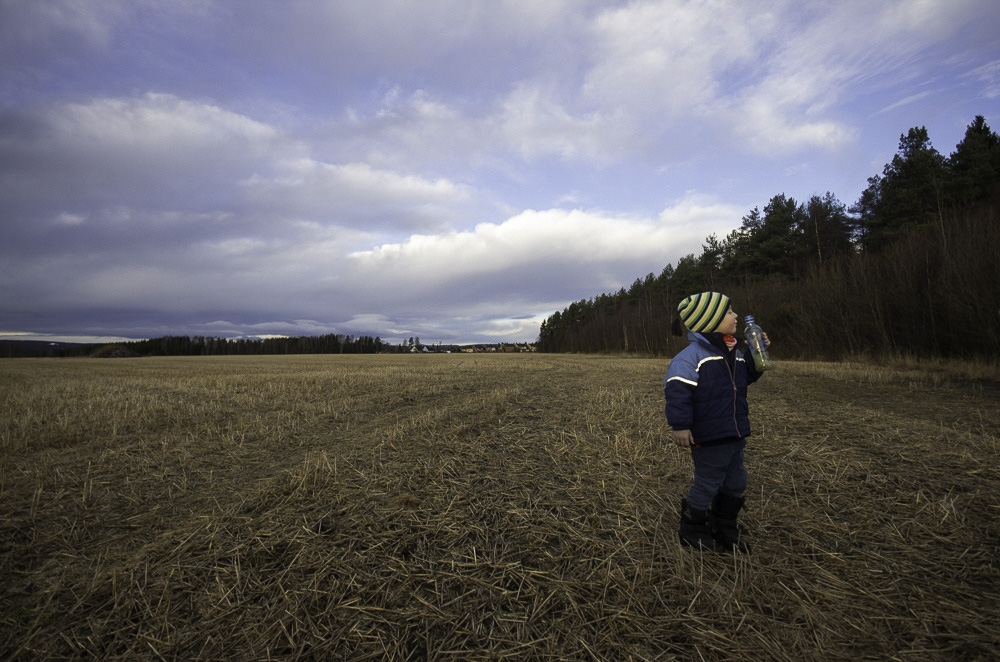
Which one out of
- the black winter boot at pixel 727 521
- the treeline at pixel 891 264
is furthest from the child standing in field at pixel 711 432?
the treeline at pixel 891 264

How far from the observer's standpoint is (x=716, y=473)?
11.8ft

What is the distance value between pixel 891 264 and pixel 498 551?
29436 millimetres

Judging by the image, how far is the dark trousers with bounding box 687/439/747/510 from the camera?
11.8 feet

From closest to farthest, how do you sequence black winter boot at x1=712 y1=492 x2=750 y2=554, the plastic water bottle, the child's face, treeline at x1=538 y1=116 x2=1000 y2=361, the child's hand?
the child's hand < black winter boot at x1=712 y1=492 x2=750 y2=554 < the plastic water bottle < the child's face < treeline at x1=538 y1=116 x2=1000 y2=361

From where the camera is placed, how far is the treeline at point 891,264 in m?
18.6

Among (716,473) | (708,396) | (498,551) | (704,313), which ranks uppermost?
(704,313)

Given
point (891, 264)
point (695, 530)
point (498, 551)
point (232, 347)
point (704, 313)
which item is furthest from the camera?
point (232, 347)

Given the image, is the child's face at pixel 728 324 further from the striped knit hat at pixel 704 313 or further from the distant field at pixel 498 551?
the distant field at pixel 498 551

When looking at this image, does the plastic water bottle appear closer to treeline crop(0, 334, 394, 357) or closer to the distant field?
the distant field

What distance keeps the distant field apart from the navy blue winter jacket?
985mm

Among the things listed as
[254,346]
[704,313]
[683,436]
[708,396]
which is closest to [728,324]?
[704,313]

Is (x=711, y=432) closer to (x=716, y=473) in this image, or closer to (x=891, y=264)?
(x=716, y=473)

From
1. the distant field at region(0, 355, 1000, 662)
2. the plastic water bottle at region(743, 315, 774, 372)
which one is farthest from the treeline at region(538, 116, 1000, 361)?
the plastic water bottle at region(743, 315, 774, 372)

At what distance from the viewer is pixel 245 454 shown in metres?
7.08
